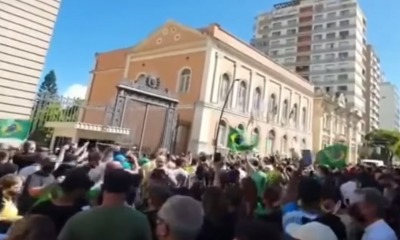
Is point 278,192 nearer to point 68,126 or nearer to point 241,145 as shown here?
point 68,126

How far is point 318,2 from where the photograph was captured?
72.2m

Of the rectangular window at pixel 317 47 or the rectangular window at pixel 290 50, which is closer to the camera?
the rectangular window at pixel 317 47

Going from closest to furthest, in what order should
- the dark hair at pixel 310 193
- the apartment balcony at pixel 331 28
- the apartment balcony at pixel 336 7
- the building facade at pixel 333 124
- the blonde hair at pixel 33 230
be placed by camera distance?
1. the blonde hair at pixel 33 230
2. the dark hair at pixel 310 193
3. the building facade at pixel 333 124
4. the apartment balcony at pixel 331 28
5. the apartment balcony at pixel 336 7

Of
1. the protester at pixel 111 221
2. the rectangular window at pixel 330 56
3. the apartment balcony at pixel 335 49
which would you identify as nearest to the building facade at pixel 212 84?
the protester at pixel 111 221

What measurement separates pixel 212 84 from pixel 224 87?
5.86 ft

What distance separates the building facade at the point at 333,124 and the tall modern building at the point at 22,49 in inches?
1371

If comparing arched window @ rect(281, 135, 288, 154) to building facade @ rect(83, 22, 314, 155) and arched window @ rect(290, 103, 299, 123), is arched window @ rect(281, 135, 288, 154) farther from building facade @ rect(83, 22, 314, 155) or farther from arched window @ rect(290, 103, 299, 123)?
arched window @ rect(290, 103, 299, 123)

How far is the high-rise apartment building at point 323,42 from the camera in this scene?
6431 centimetres

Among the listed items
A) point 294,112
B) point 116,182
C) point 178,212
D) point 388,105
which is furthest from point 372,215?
point 388,105

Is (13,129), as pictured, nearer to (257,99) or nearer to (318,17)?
(257,99)

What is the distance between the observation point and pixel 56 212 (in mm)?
2848

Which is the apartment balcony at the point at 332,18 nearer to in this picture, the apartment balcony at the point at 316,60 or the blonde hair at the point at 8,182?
the apartment balcony at the point at 316,60

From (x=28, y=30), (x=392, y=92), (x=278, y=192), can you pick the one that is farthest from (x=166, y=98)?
(x=392, y=92)

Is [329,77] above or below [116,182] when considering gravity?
above
